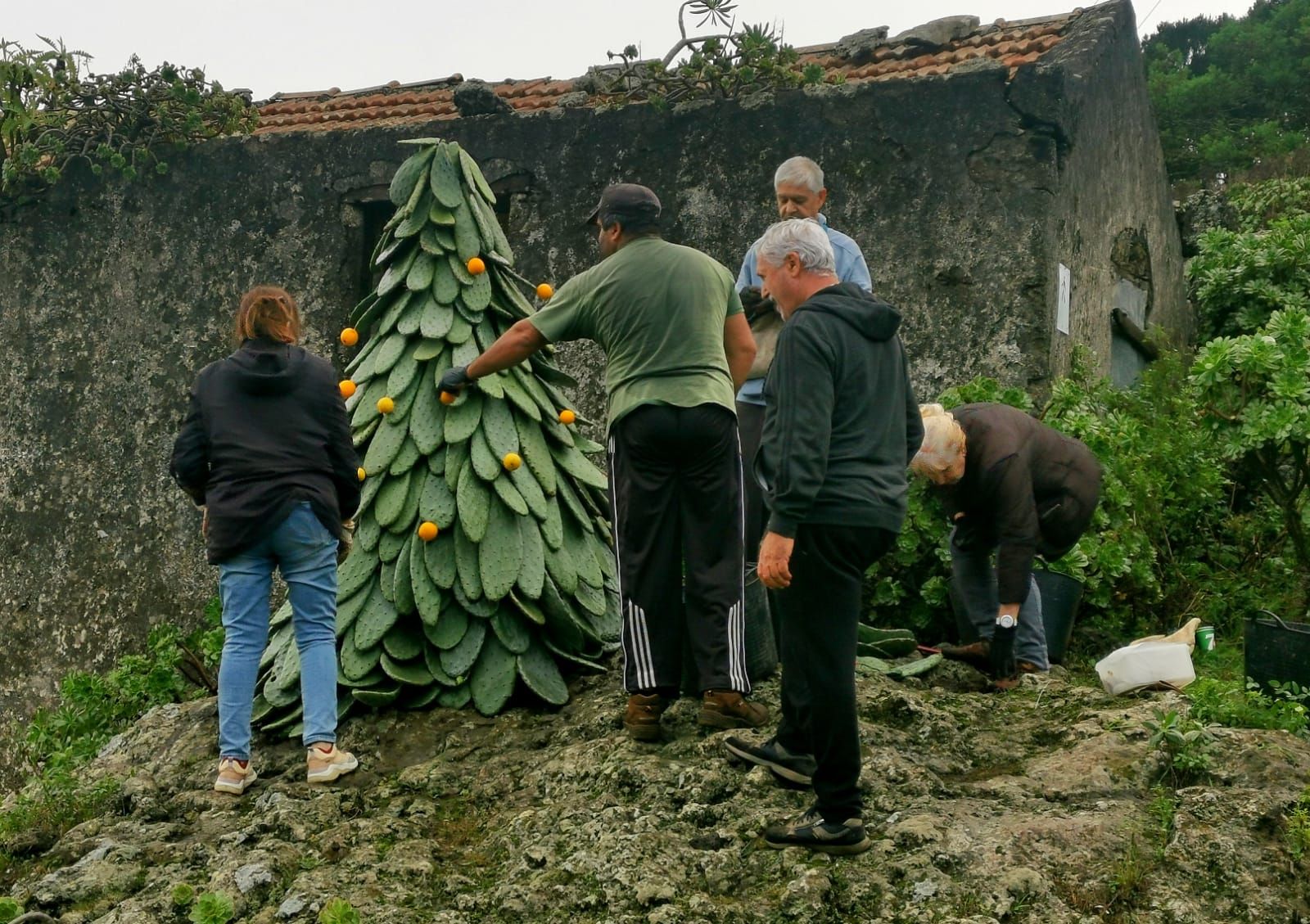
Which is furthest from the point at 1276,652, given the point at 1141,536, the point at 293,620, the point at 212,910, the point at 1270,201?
the point at 1270,201

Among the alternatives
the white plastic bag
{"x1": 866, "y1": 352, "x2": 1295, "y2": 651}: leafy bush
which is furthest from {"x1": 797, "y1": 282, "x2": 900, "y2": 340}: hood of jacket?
{"x1": 866, "y1": 352, "x2": 1295, "y2": 651}: leafy bush

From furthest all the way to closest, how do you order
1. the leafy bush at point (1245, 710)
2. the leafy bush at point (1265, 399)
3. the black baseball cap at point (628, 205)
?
the leafy bush at point (1265, 399) → the black baseball cap at point (628, 205) → the leafy bush at point (1245, 710)

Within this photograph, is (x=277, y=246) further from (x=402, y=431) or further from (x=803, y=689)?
(x=803, y=689)

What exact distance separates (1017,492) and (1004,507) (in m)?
0.08

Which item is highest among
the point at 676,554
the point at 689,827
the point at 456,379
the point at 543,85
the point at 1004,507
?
the point at 543,85

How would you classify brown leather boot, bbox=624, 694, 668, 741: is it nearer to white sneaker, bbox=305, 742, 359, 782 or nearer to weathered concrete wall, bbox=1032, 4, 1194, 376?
white sneaker, bbox=305, 742, 359, 782

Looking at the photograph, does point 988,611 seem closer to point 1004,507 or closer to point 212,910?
point 1004,507

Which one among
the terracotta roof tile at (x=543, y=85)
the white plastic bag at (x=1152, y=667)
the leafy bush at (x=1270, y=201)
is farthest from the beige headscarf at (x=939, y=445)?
A: the leafy bush at (x=1270, y=201)

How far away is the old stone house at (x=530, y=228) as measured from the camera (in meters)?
8.66

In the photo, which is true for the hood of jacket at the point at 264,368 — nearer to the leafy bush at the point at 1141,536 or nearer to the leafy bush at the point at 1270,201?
the leafy bush at the point at 1141,536

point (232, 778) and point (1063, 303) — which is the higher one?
point (1063, 303)

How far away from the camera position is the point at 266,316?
5.54 metres

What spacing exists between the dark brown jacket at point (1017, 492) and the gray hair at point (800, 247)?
1.85 m

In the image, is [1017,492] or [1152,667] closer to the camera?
[1152,667]
